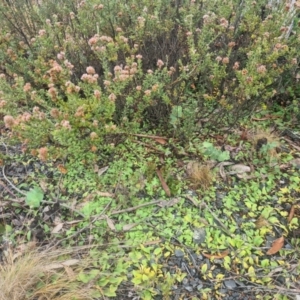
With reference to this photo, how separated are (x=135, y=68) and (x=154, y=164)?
24.9 inches

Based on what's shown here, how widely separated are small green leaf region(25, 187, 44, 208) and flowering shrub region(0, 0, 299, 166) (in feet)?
0.86

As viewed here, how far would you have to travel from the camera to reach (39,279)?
6.05 ft

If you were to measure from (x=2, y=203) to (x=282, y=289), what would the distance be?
1.71m

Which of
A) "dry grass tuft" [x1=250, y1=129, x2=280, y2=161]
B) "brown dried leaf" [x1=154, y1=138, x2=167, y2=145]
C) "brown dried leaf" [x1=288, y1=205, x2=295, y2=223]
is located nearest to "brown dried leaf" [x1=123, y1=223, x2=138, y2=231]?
"brown dried leaf" [x1=154, y1=138, x2=167, y2=145]

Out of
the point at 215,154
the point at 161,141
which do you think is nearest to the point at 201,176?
the point at 215,154

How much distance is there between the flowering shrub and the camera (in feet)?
7.03

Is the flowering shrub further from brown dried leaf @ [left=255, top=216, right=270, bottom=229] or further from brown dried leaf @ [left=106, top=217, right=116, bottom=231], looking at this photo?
brown dried leaf @ [left=255, top=216, right=270, bottom=229]

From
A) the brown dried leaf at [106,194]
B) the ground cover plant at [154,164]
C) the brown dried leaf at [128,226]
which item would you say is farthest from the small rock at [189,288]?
the brown dried leaf at [106,194]

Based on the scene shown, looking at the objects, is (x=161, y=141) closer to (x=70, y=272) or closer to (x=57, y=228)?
(x=57, y=228)

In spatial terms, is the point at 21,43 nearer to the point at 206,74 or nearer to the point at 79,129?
the point at 79,129

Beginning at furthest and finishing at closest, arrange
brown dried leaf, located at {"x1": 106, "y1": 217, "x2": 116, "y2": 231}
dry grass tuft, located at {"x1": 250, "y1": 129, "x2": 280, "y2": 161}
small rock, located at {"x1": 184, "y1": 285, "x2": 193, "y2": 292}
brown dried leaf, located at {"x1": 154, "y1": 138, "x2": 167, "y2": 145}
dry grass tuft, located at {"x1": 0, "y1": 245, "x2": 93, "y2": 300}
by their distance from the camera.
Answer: brown dried leaf, located at {"x1": 154, "y1": 138, "x2": 167, "y2": 145}
dry grass tuft, located at {"x1": 250, "y1": 129, "x2": 280, "y2": 161}
brown dried leaf, located at {"x1": 106, "y1": 217, "x2": 116, "y2": 231}
small rock, located at {"x1": 184, "y1": 285, "x2": 193, "y2": 292}
dry grass tuft, located at {"x1": 0, "y1": 245, "x2": 93, "y2": 300}

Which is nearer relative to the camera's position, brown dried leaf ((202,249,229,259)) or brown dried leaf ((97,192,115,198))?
brown dried leaf ((202,249,229,259))

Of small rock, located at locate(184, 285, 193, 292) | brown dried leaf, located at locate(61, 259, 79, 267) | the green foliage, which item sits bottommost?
small rock, located at locate(184, 285, 193, 292)

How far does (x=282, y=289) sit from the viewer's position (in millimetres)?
1880
